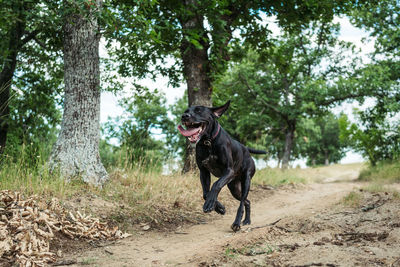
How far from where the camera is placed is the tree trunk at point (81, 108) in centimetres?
707

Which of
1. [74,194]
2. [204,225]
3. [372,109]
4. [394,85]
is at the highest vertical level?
[394,85]

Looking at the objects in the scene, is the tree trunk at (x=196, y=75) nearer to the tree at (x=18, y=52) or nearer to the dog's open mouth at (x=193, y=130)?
the tree at (x=18, y=52)

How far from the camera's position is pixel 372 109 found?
19.2 meters

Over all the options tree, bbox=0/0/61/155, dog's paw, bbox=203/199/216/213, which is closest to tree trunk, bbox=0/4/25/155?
tree, bbox=0/0/61/155

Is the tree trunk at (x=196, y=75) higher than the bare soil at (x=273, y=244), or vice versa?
the tree trunk at (x=196, y=75)

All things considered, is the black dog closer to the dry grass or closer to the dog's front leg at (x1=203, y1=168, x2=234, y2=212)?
the dog's front leg at (x1=203, y1=168, x2=234, y2=212)

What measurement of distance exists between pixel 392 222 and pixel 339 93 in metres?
16.4

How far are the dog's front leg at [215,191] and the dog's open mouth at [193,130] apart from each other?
0.72 meters

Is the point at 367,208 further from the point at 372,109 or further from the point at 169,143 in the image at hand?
the point at 169,143

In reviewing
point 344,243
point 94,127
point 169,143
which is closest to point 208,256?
point 344,243

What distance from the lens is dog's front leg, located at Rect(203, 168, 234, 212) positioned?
450 cm

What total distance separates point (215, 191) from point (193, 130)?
89 centimetres

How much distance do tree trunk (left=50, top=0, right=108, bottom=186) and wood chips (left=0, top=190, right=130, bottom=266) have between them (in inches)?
65.4

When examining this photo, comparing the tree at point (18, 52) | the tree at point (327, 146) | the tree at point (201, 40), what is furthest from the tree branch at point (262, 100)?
the tree at point (327, 146)
